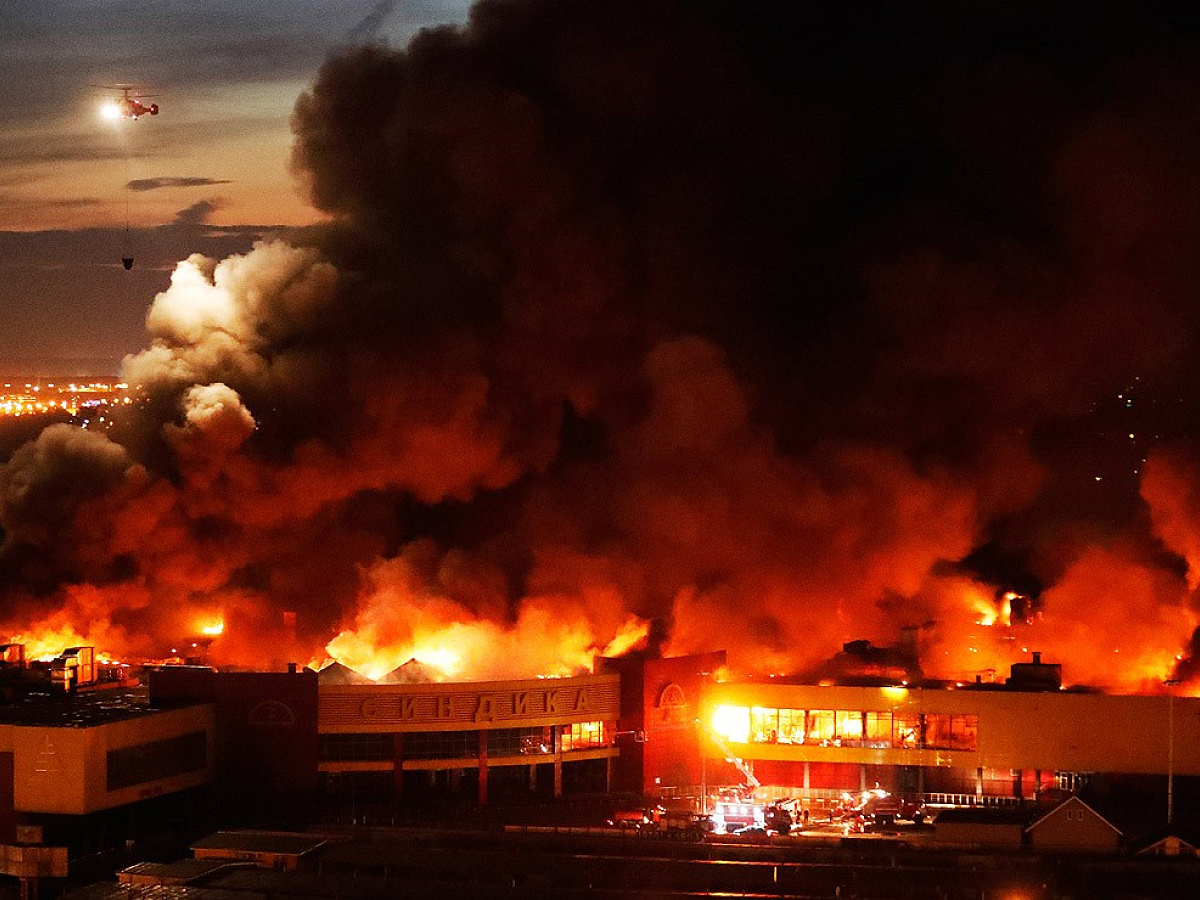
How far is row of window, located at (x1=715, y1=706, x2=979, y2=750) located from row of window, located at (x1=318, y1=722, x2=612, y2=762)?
321cm

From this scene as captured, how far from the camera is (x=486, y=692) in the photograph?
4006 centimetres

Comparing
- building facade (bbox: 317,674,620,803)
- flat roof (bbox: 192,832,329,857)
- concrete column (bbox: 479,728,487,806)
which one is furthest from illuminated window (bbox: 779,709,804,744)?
flat roof (bbox: 192,832,329,857)

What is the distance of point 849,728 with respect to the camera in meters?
42.0

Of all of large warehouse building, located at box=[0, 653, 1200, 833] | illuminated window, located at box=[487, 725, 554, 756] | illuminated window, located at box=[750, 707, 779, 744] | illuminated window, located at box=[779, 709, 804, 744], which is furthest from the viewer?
illuminated window, located at box=[750, 707, 779, 744]

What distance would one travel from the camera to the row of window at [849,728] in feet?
135

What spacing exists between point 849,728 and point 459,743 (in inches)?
356

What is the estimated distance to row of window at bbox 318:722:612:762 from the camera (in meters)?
39.2

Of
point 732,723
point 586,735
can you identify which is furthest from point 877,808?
point 586,735

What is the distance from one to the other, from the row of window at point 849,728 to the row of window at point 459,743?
321cm

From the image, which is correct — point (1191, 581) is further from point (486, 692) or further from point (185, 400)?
point (185, 400)

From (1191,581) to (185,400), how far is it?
86.0 feet

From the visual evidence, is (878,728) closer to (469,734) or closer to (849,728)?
(849,728)

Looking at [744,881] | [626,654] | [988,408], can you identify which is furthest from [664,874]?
Answer: [988,408]

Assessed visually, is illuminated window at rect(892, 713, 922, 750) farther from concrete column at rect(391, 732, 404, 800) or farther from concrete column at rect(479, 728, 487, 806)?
concrete column at rect(391, 732, 404, 800)
